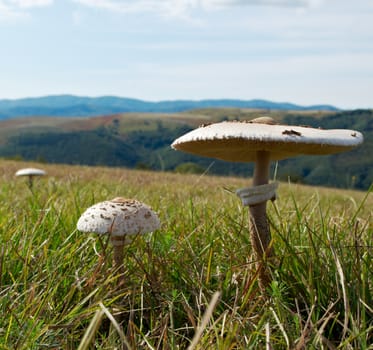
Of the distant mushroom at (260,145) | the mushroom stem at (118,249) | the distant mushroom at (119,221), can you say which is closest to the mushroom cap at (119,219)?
the distant mushroom at (119,221)

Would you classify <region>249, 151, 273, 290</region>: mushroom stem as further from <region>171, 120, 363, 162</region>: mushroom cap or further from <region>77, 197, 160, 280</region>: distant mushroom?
<region>77, 197, 160, 280</region>: distant mushroom

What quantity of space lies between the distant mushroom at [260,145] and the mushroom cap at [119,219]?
1.57 feet

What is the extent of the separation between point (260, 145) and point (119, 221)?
0.95m

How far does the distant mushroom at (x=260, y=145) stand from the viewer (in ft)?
8.29

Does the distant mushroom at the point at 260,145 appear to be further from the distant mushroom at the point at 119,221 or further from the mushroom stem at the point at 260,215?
the distant mushroom at the point at 119,221

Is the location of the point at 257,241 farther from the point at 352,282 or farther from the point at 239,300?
the point at 352,282

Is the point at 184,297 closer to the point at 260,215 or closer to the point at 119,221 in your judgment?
the point at 119,221

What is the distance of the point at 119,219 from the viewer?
3.00 m

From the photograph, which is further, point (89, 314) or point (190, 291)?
point (190, 291)

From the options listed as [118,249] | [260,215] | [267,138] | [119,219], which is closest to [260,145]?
[267,138]

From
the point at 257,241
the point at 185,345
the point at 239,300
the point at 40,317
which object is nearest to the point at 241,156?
the point at 257,241

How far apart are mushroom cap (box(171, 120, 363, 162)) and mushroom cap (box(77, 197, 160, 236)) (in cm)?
48

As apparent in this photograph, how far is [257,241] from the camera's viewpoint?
126 inches

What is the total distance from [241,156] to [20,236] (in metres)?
1.76
